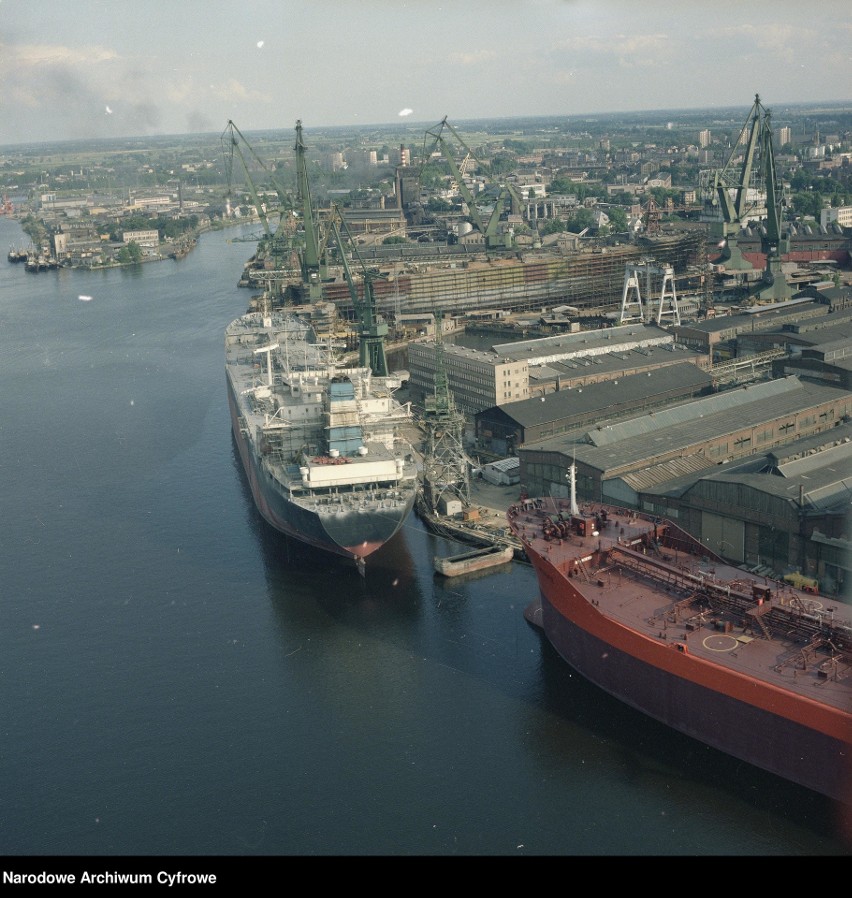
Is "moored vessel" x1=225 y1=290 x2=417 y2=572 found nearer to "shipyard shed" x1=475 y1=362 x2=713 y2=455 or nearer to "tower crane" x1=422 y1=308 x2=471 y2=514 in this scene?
"tower crane" x1=422 y1=308 x2=471 y2=514

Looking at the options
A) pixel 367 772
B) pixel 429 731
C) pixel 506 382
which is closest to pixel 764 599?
pixel 429 731

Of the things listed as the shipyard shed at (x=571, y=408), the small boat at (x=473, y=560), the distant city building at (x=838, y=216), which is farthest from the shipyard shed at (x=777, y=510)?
the distant city building at (x=838, y=216)

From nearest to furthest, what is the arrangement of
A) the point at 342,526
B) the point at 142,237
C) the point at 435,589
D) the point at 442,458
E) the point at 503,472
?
the point at 435,589
the point at 342,526
the point at 442,458
the point at 503,472
the point at 142,237

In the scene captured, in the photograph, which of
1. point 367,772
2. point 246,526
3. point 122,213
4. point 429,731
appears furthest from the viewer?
point 122,213

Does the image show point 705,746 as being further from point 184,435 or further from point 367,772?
point 184,435

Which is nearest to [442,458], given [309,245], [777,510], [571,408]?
[571,408]

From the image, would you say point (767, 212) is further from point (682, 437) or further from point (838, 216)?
point (682, 437)
